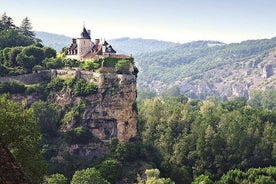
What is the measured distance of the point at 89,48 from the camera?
329 ft

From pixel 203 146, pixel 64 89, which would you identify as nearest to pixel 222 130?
pixel 203 146

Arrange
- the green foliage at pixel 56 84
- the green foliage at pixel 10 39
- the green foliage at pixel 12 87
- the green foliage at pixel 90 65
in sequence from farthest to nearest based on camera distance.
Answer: the green foliage at pixel 10 39, the green foliage at pixel 56 84, the green foliage at pixel 90 65, the green foliage at pixel 12 87

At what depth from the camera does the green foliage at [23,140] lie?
139 ft

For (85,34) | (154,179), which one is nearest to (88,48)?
(85,34)

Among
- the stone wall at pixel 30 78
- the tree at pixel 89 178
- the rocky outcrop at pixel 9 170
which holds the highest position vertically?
the rocky outcrop at pixel 9 170

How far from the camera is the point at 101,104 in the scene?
92.1m

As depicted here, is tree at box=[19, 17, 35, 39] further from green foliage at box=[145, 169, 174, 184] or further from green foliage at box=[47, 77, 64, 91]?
green foliage at box=[145, 169, 174, 184]

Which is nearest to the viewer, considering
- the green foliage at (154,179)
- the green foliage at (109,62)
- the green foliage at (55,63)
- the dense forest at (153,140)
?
the green foliage at (154,179)

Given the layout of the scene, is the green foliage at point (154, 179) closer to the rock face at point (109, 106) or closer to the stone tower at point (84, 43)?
the rock face at point (109, 106)

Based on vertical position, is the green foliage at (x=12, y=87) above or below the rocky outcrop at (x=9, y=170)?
below

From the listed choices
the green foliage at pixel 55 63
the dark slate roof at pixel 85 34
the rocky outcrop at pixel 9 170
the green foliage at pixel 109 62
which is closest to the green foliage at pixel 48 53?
the green foliage at pixel 55 63

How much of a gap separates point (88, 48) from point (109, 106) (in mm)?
15577

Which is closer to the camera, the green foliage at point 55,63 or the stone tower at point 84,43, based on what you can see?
the green foliage at point 55,63

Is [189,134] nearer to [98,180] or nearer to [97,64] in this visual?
[97,64]
